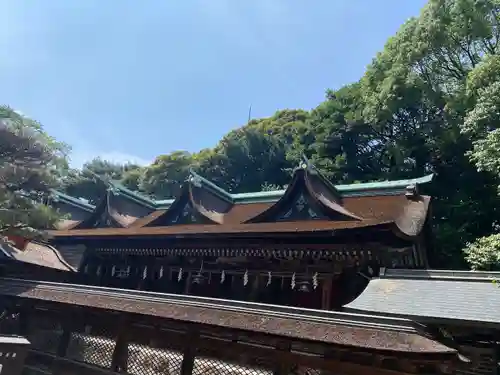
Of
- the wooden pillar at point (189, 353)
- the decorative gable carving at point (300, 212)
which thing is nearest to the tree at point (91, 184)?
the decorative gable carving at point (300, 212)

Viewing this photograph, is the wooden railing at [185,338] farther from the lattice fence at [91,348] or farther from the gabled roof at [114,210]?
the gabled roof at [114,210]

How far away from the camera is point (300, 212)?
12.4 metres

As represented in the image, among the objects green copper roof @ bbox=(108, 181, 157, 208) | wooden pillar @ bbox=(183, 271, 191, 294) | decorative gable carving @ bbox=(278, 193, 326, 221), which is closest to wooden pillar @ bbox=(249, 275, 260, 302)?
decorative gable carving @ bbox=(278, 193, 326, 221)

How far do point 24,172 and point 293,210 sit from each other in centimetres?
820

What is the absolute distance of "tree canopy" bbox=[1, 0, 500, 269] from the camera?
15992 millimetres

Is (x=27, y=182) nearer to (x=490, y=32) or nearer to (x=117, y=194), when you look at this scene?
(x=117, y=194)

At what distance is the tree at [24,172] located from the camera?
11.9 metres

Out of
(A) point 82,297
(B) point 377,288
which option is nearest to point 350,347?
(B) point 377,288

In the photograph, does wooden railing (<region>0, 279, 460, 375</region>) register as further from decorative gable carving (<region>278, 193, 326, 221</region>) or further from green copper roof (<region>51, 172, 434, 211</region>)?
green copper roof (<region>51, 172, 434, 211</region>)

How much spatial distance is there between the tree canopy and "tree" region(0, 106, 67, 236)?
1082 mm

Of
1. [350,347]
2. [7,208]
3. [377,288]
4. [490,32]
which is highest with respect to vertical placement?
[490,32]

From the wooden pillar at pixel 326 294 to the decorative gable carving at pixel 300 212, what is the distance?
7.14 feet

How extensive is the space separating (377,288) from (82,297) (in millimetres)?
6080

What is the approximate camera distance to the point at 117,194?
1869cm
